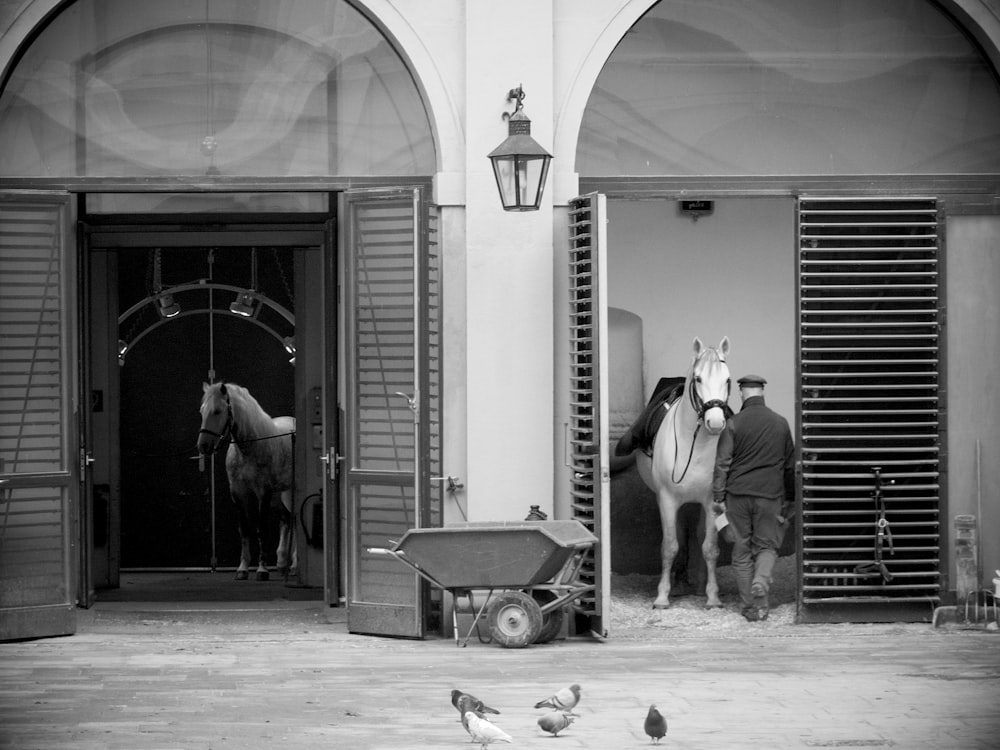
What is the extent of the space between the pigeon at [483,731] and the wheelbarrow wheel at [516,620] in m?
3.25

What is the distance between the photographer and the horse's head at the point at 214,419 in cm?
1647

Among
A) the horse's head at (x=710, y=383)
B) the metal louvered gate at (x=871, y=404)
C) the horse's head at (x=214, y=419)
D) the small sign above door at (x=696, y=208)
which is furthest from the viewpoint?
the small sign above door at (x=696, y=208)

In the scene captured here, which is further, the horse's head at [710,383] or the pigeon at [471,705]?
the horse's head at [710,383]

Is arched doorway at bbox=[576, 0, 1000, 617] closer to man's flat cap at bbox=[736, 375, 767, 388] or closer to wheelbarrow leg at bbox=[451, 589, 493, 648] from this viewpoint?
man's flat cap at bbox=[736, 375, 767, 388]

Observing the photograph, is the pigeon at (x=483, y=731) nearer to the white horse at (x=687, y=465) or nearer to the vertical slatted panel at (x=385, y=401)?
the vertical slatted panel at (x=385, y=401)

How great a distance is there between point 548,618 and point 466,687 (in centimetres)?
168

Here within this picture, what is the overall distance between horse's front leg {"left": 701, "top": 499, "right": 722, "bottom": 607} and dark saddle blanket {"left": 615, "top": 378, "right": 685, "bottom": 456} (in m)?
0.83

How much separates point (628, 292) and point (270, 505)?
4.05 meters

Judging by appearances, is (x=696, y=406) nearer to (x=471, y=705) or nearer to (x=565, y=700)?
(x=565, y=700)

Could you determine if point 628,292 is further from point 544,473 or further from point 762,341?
point 544,473

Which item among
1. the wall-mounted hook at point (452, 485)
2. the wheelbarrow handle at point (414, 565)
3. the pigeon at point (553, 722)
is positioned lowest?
the pigeon at point (553, 722)

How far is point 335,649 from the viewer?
12008 millimetres

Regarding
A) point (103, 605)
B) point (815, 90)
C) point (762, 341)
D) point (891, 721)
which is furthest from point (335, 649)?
point (762, 341)

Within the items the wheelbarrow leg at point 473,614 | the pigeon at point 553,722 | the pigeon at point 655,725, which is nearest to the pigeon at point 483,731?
the pigeon at point 553,722
